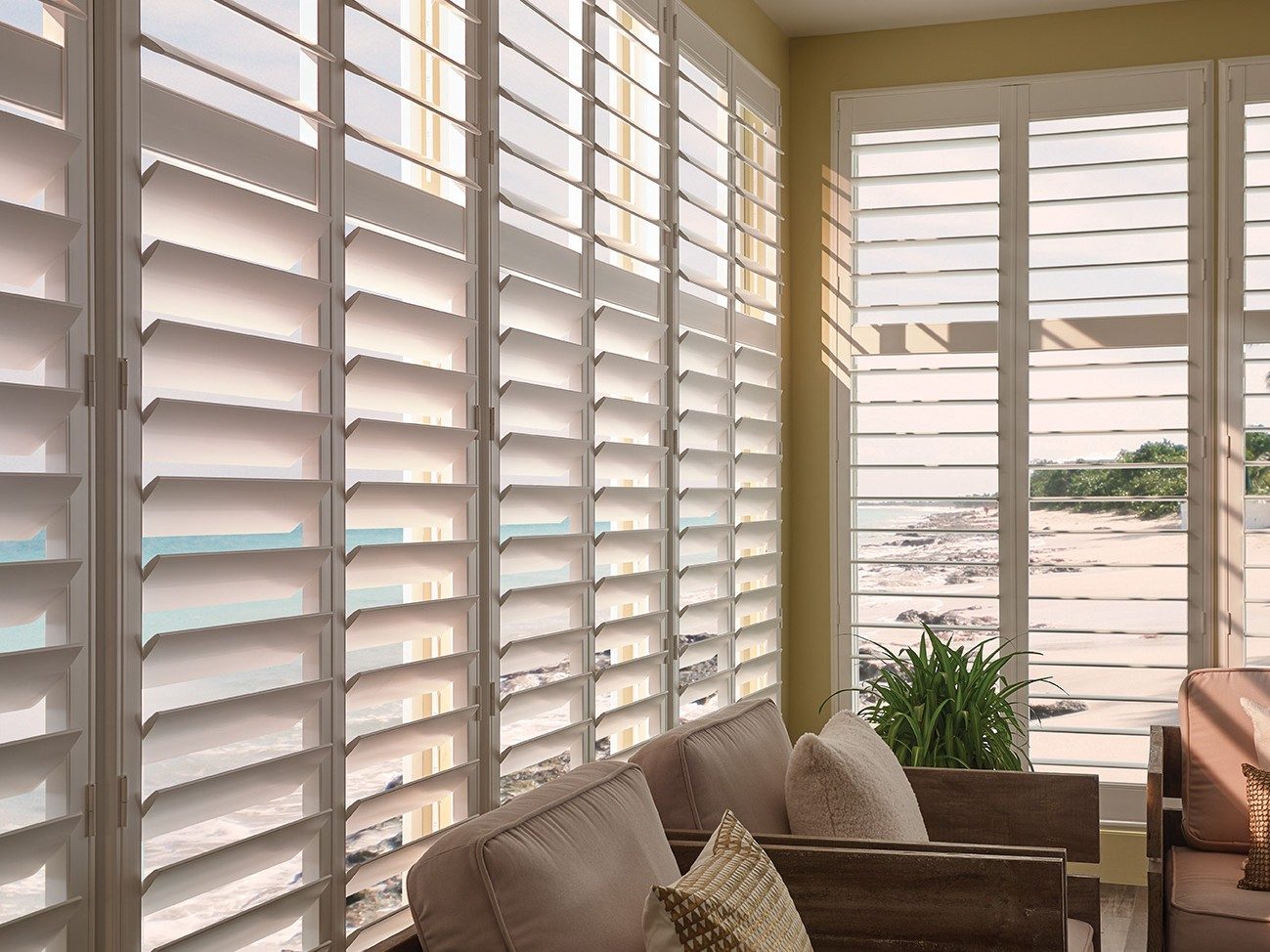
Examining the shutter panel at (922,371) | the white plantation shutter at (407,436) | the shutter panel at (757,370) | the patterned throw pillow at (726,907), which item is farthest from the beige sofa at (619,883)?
the shutter panel at (922,371)

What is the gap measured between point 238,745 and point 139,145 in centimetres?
90

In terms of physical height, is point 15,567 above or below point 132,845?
above

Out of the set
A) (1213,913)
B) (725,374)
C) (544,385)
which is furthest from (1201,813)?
(544,385)

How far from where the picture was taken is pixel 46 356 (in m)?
1.57

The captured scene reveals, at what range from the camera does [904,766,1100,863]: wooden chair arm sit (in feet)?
10.4

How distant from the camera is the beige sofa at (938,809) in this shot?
2221 millimetres

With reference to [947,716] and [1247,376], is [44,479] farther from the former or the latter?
[1247,376]

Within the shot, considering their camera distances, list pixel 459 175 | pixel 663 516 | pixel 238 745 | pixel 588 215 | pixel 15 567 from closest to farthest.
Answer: pixel 15 567 → pixel 238 745 → pixel 459 175 → pixel 588 215 → pixel 663 516

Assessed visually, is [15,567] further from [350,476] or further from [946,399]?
[946,399]

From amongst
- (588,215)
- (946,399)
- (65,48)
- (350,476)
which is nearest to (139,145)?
(65,48)

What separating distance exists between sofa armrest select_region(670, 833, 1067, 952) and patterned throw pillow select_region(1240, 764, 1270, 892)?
118cm

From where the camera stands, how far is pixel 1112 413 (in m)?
4.53

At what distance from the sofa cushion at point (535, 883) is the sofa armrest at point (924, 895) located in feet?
1.38

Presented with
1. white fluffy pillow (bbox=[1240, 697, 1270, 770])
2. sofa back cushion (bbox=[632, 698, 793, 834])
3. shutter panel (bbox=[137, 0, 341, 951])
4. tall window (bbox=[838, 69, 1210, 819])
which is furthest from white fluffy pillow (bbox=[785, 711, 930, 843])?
tall window (bbox=[838, 69, 1210, 819])
